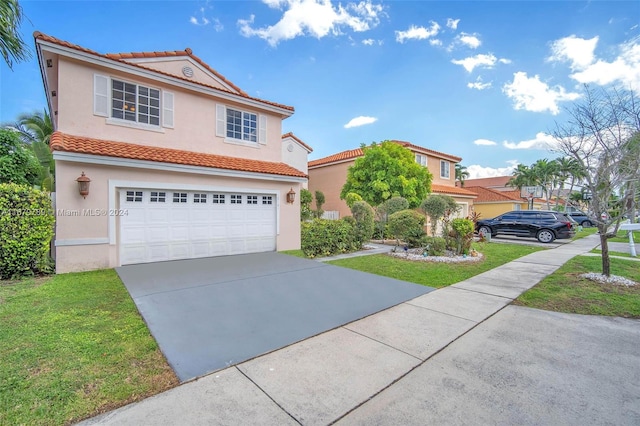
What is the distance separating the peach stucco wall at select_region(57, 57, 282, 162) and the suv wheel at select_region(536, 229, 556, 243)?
49.4 feet

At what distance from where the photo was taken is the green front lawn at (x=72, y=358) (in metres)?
2.43

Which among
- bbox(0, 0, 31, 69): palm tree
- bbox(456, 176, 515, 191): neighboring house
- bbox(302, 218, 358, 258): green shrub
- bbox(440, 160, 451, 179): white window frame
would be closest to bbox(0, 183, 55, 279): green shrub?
bbox(0, 0, 31, 69): palm tree

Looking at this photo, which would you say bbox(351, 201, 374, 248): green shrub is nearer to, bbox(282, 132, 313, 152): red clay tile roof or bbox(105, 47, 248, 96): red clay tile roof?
bbox(105, 47, 248, 96): red clay tile roof

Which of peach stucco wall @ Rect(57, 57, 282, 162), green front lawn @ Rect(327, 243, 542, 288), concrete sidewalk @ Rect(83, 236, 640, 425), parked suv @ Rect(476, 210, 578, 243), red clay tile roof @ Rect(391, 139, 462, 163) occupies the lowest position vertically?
concrete sidewalk @ Rect(83, 236, 640, 425)

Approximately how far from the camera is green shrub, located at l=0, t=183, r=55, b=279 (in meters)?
6.49

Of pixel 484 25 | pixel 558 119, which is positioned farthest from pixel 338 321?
pixel 484 25

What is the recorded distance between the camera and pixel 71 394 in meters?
2.56

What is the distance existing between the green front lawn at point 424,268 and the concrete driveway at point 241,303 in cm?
62

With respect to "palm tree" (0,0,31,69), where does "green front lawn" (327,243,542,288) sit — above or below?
below

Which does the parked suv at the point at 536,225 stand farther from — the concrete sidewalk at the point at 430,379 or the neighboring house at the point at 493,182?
the neighboring house at the point at 493,182

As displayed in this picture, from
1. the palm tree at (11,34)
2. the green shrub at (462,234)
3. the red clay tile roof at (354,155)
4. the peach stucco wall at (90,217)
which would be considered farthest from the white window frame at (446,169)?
the palm tree at (11,34)

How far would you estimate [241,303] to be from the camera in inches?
203

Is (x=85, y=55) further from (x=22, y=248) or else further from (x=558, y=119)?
(x=558, y=119)

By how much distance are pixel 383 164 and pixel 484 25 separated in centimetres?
742
